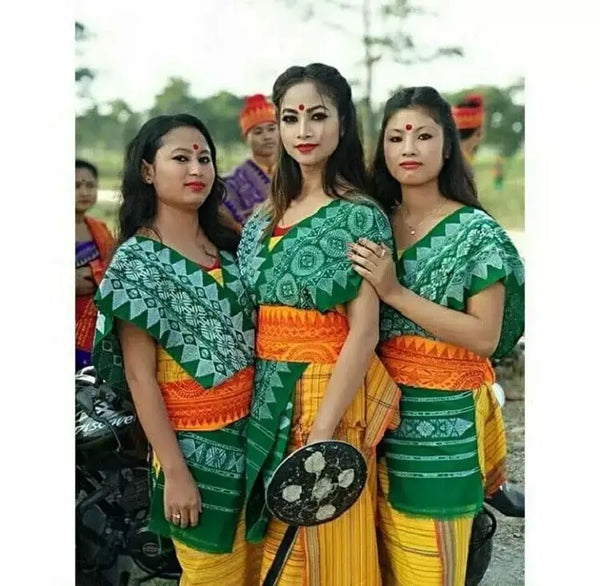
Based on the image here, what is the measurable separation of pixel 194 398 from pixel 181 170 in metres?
0.47

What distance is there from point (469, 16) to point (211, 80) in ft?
1.96

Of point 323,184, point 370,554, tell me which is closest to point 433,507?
point 370,554

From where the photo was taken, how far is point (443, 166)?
182 cm

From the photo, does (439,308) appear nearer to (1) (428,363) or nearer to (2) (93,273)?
(1) (428,363)

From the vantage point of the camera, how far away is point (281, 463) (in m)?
1.72

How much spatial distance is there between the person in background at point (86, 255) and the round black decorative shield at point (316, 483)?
1.82ft

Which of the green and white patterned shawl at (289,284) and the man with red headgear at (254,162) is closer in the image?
the green and white patterned shawl at (289,284)

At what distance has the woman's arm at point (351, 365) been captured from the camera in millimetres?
1714

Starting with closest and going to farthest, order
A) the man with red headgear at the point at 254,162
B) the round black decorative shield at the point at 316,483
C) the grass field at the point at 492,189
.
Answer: the round black decorative shield at the point at 316,483, the grass field at the point at 492,189, the man with red headgear at the point at 254,162

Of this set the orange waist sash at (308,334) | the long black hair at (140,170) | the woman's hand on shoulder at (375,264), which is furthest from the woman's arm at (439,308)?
the long black hair at (140,170)

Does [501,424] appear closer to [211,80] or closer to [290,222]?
[290,222]

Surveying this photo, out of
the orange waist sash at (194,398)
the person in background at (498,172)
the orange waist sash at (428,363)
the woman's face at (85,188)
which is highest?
the person in background at (498,172)

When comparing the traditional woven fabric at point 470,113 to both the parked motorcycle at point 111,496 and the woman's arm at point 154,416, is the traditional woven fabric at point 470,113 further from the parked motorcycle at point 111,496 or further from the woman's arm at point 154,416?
the parked motorcycle at point 111,496

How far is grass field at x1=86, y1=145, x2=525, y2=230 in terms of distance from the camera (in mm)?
1910
